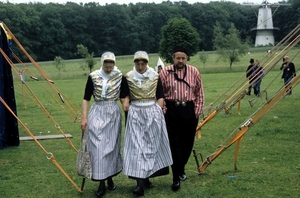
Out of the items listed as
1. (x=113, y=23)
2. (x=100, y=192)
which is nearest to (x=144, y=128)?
(x=100, y=192)

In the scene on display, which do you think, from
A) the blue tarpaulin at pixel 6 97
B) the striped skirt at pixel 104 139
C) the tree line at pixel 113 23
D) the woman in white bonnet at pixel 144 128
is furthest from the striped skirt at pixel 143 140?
the tree line at pixel 113 23

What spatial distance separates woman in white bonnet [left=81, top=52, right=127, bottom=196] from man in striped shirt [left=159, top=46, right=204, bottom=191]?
74 cm

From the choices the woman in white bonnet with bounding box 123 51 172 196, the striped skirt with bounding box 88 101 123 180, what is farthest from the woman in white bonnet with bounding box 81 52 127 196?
the woman in white bonnet with bounding box 123 51 172 196

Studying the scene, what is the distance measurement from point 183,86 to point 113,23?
9797 centimetres

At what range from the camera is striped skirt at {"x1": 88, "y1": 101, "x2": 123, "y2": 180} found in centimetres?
632

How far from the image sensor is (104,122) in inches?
252

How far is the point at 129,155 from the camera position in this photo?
20.8 ft

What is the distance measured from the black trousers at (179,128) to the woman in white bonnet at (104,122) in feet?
2.52

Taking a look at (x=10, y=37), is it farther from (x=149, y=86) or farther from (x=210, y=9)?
(x=210, y=9)

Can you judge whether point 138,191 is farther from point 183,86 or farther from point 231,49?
point 231,49

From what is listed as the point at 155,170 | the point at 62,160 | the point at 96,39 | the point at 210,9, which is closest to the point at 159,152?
the point at 155,170

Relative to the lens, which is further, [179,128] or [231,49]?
[231,49]

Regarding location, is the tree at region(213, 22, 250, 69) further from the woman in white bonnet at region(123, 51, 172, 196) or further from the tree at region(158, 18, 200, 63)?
the woman in white bonnet at region(123, 51, 172, 196)

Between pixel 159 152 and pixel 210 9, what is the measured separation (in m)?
104
